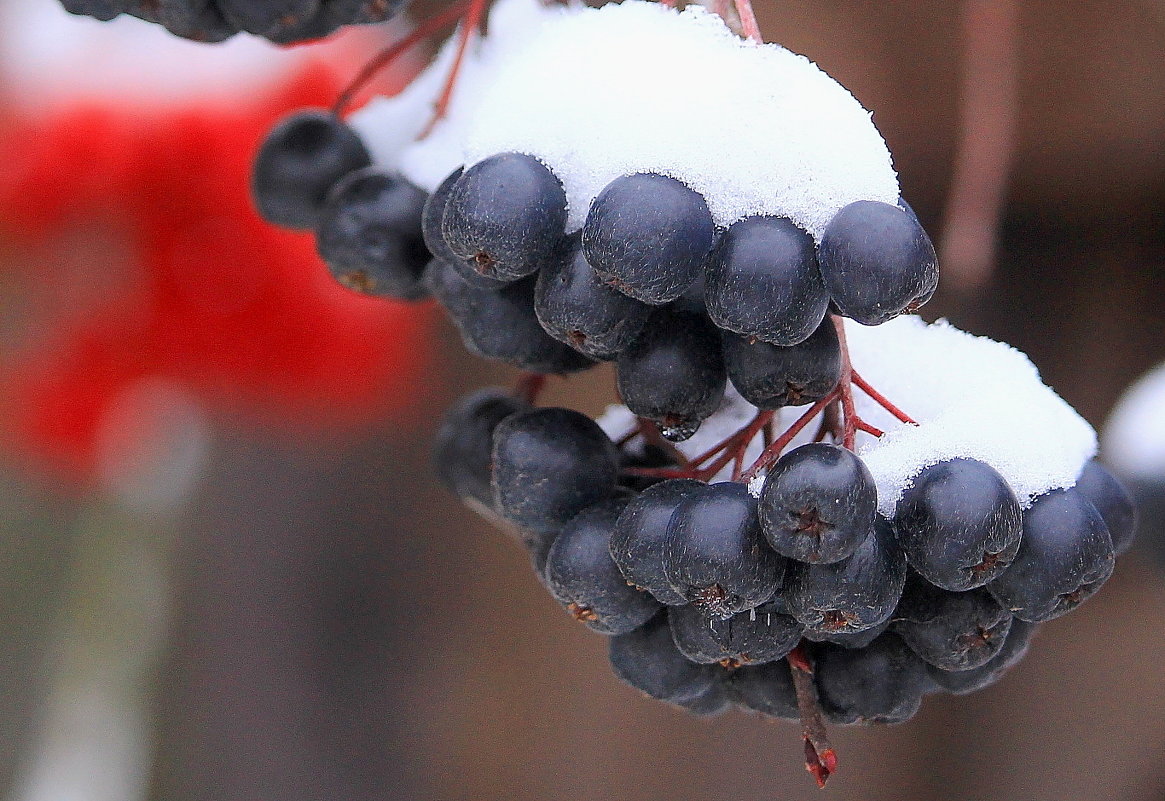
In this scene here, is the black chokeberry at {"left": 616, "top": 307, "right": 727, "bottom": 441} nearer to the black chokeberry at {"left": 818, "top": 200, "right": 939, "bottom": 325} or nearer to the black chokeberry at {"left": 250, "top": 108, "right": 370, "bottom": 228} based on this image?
the black chokeberry at {"left": 818, "top": 200, "right": 939, "bottom": 325}

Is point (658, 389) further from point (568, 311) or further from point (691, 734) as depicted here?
point (691, 734)

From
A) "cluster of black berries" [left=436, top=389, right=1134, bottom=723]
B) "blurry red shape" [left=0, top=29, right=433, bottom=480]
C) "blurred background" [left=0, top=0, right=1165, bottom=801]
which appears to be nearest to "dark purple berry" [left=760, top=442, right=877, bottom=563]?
"cluster of black berries" [left=436, top=389, right=1134, bottom=723]

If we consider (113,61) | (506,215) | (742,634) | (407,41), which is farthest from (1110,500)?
(113,61)

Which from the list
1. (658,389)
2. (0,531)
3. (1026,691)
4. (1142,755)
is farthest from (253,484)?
(658,389)

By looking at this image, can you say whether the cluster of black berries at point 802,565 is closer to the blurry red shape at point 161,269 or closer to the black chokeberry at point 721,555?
the black chokeberry at point 721,555

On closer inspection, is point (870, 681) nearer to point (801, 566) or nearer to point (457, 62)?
point (801, 566)

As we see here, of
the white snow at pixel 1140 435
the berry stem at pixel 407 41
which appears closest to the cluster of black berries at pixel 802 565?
the berry stem at pixel 407 41
